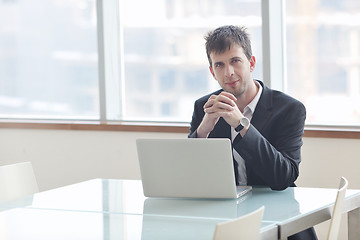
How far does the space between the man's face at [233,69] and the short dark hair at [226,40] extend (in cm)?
2

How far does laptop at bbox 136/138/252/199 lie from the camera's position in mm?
2262

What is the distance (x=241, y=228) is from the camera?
1.65m

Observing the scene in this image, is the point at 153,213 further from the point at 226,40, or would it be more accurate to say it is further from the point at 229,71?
the point at 226,40

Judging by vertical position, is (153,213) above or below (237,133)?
below

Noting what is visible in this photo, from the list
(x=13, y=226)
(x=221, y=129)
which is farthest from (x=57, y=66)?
(x=13, y=226)

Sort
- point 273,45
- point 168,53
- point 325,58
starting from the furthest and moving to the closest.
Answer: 1. point 168,53
2. point 273,45
3. point 325,58

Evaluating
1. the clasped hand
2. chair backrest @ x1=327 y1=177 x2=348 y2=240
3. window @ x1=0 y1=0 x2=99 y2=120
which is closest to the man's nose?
the clasped hand

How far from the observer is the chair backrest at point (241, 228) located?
159cm

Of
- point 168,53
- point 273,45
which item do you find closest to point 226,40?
point 273,45

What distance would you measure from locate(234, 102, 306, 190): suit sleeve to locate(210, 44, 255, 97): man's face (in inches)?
7.8

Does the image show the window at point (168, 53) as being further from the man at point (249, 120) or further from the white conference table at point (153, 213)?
the white conference table at point (153, 213)

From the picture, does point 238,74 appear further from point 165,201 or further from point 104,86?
point 104,86

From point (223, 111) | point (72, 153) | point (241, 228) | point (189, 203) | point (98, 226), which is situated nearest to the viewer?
point (241, 228)

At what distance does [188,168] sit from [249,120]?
415 millimetres
